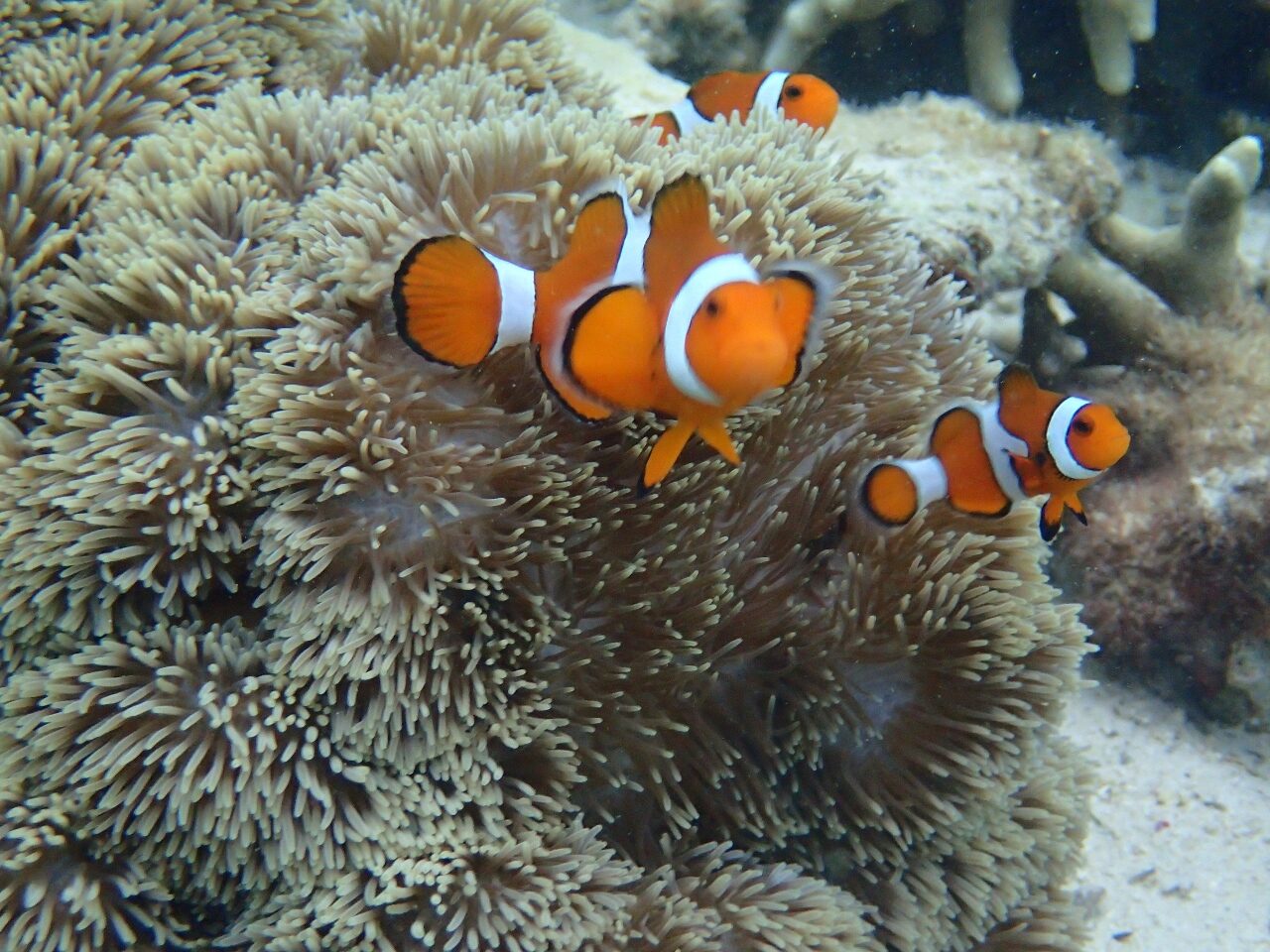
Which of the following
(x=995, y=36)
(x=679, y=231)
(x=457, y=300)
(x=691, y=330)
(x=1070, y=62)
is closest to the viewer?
(x=691, y=330)

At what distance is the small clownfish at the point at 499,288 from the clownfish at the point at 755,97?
1591 mm

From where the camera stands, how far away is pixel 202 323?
4.96ft

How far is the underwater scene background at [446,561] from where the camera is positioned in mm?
1415

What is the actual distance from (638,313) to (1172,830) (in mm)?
2720

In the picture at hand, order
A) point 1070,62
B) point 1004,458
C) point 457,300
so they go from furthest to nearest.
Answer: point 1070,62 → point 1004,458 → point 457,300

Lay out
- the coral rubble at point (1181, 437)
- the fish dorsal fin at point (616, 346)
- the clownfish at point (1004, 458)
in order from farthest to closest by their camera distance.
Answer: the coral rubble at point (1181, 437) < the clownfish at point (1004, 458) < the fish dorsal fin at point (616, 346)

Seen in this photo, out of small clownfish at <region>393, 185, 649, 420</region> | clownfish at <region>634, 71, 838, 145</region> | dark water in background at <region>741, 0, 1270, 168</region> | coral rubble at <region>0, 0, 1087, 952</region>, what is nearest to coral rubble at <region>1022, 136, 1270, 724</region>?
dark water in background at <region>741, 0, 1270, 168</region>

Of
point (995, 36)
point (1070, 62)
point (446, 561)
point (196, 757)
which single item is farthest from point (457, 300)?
point (1070, 62)

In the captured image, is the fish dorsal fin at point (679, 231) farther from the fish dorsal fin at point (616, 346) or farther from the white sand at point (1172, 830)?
the white sand at point (1172, 830)

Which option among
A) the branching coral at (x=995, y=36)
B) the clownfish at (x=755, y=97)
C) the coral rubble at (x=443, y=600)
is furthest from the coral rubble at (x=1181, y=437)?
the coral rubble at (x=443, y=600)

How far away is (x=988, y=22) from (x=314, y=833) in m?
3.83

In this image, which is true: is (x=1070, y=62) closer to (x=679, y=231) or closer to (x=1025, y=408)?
(x=1025, y=408)

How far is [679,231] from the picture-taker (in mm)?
1196

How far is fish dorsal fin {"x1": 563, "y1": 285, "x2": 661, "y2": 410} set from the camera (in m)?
1.16
